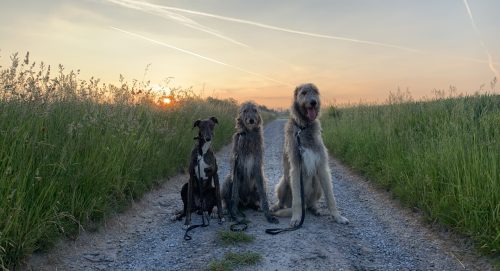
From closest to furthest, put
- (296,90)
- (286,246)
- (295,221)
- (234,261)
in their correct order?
(234,261), (286,246), (295,221), (296,90)

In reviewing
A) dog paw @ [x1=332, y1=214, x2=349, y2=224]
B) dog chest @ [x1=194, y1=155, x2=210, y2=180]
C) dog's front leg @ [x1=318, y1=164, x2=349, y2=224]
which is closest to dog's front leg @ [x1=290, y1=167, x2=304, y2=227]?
dog's front leg @ [x1=318, y1=164, x2=349, y2=224]

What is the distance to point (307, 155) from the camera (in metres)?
6.66

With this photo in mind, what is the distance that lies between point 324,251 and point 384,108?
8.98 m

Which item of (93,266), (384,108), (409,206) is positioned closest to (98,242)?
(93,266)

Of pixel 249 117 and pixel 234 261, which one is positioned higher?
pixel 249 117

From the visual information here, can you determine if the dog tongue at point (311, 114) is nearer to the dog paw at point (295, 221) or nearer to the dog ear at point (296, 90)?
the dog ear at point (296, 90)

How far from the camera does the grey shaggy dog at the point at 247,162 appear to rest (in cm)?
682

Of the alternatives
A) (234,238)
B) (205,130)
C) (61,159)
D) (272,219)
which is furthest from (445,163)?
(61,159)

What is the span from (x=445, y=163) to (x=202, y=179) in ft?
12.8

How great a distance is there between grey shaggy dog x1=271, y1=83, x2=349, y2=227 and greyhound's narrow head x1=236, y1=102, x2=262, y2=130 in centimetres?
55

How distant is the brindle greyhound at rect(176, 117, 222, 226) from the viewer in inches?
256

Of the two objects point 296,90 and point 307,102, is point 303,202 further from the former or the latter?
point 296,90

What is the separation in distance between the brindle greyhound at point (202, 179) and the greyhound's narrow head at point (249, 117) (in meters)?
0.53

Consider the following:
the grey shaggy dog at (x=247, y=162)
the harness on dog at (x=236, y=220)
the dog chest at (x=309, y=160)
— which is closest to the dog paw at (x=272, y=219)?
the grey shaggy dog at (x=247, y=162)
